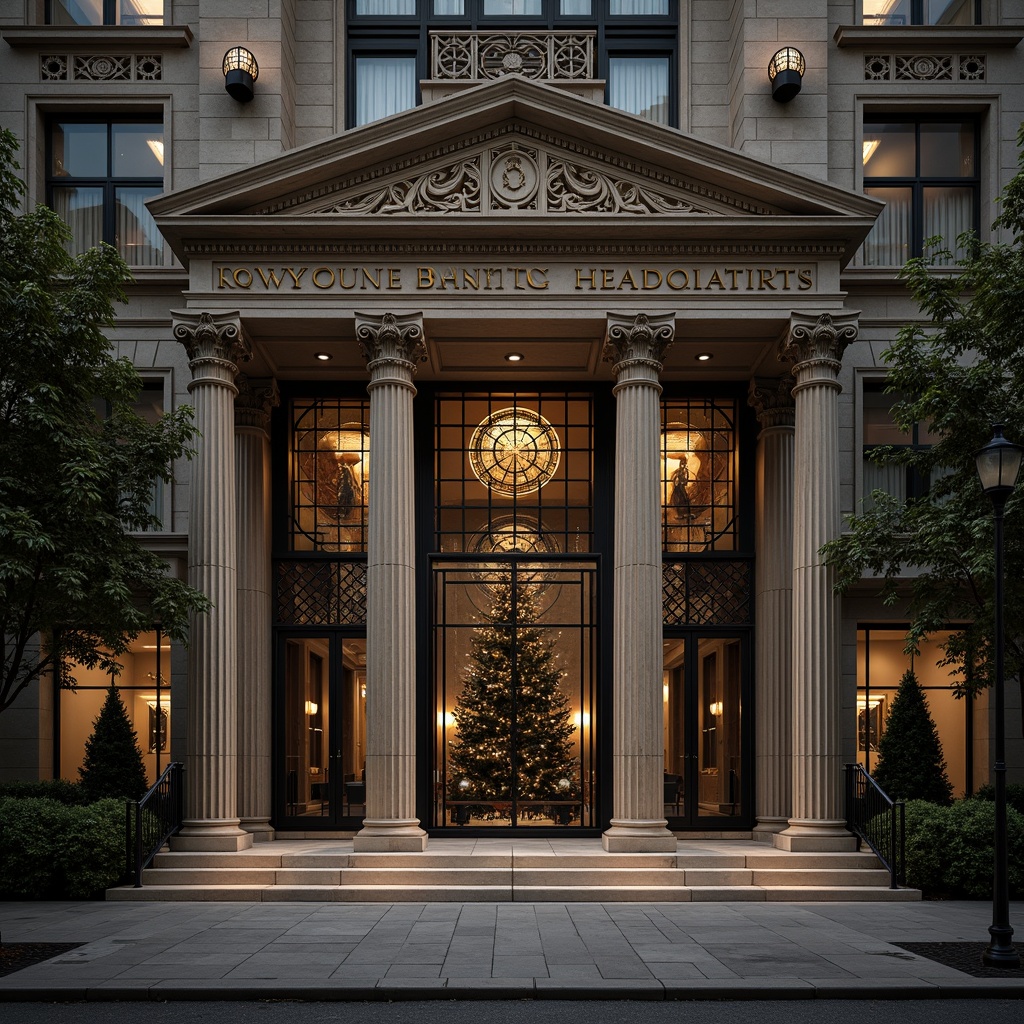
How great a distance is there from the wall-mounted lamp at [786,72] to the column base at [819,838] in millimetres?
12567

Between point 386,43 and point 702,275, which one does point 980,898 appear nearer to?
point 702,275

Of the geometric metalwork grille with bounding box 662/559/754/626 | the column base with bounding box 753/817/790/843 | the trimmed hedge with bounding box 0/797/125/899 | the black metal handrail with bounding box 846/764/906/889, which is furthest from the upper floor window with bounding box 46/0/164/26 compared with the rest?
the black metal handrail with bounding box 846/764/906/889

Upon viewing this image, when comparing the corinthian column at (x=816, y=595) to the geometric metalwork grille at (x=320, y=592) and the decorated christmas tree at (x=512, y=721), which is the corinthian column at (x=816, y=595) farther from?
the geometric metalwork grille at (x=320, y=592)

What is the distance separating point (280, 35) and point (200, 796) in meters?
13.4

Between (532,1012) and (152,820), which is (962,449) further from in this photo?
(152,820)

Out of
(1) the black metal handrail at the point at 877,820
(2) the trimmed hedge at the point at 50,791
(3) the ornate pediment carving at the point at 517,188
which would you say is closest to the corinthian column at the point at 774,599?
(1) the black metal handrail at the point at 877,820

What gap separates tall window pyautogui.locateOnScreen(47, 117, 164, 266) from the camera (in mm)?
21859

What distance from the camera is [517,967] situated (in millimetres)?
11461

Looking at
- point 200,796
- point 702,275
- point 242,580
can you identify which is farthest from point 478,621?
point 702,275

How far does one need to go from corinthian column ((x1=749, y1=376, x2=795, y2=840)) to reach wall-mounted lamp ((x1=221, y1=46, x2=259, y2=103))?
1056cm

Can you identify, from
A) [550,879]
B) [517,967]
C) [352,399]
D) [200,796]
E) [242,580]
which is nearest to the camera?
[517,967]

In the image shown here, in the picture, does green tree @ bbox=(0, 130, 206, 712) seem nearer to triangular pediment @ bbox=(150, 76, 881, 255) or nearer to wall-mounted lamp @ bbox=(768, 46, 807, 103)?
triangular pediment @ bbox=(150, 76, 881, 255)

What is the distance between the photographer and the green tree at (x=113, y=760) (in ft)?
60.7

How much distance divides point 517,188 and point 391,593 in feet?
22.4
